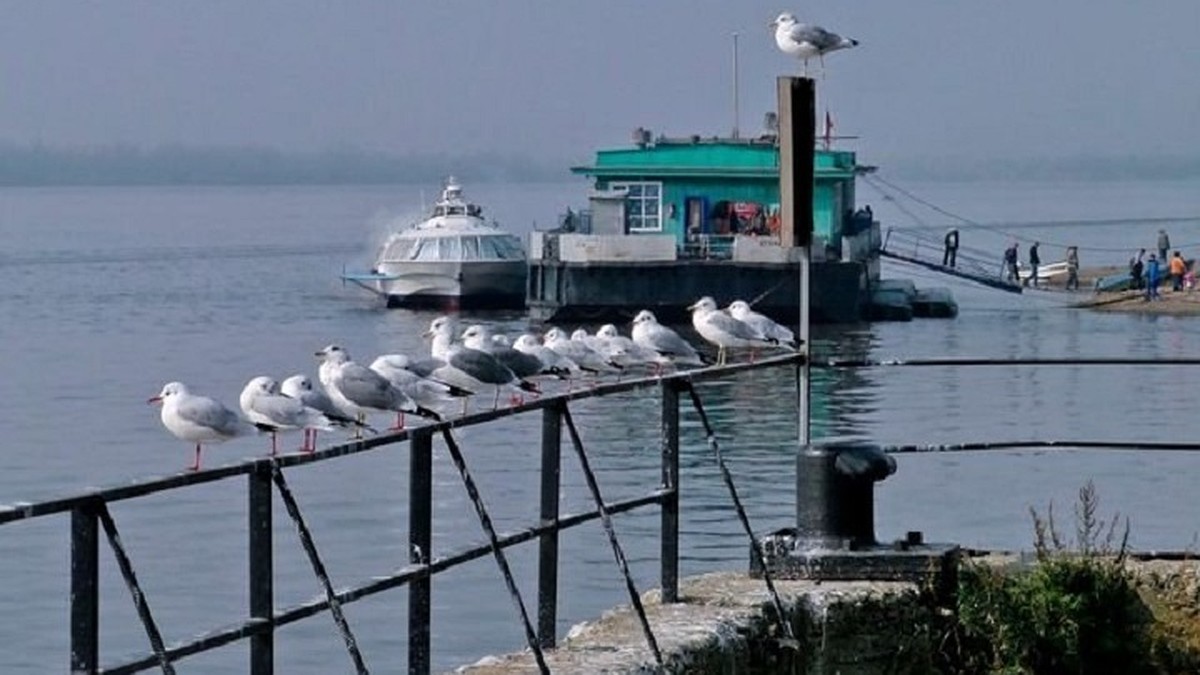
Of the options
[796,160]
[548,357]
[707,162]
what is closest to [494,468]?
[548,357]

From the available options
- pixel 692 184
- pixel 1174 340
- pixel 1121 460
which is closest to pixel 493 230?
pixel 692 184

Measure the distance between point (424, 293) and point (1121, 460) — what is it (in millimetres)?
55065

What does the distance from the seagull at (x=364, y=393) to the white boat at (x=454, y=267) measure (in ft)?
235

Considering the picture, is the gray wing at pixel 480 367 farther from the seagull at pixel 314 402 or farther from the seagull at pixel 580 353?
the seagull at pixel 580 353

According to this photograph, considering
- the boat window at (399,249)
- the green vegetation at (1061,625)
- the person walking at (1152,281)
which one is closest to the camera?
the green vegetation at (1061,625)

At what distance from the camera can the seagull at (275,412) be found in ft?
50.8

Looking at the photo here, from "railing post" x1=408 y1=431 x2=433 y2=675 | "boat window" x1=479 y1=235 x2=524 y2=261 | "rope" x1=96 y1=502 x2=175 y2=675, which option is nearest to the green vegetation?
"railing post" x1=408 y1=431 x2=433 y2=675

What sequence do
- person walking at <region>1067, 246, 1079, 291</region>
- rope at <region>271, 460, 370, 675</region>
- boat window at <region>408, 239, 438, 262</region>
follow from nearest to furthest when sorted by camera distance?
rope at <region>271, 460, 370, 675</region>, boat window at <region>408, 239, 438, 262</region>, person walking at <region>1067, 246, 1079, 291</region>

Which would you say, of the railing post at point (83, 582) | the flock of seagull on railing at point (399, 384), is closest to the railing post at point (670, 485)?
the flock of seagull on railing at point (399, 384)

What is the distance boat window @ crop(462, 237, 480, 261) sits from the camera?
89.7 m

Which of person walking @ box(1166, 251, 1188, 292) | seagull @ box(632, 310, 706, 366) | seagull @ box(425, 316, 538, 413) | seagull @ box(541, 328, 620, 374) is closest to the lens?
seagull @ box(425, 316, 538, 413)

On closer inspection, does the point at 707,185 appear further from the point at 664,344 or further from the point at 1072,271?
the point at 664,344

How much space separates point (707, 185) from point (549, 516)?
70.6 m

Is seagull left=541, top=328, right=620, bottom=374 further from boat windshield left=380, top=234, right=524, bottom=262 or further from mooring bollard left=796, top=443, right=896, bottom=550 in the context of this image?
boat windshield left=380, top=234, right=524, bottom=262
